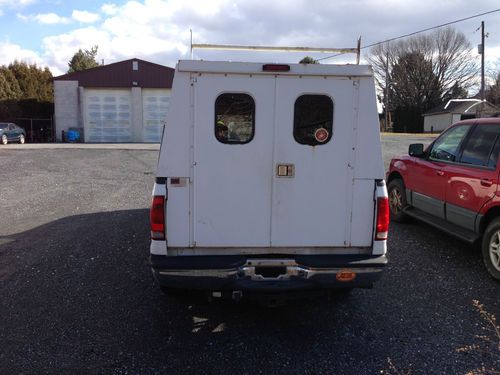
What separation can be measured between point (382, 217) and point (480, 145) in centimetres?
290

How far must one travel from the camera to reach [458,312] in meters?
4.52

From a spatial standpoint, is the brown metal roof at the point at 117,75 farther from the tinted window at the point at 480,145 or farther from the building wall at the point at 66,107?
the tinted window at the point at 480,145

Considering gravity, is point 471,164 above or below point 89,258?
above

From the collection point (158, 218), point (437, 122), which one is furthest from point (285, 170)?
point (437, 122)

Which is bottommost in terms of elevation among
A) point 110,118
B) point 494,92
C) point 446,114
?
point 110,118

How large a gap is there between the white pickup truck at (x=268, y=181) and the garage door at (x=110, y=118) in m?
29.3

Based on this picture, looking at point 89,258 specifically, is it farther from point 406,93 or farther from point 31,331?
point 406,93

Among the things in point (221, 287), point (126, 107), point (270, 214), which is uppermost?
point (126, 107)

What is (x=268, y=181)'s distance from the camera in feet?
12.5

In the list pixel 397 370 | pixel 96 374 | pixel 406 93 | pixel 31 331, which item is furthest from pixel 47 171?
pixel 406 93

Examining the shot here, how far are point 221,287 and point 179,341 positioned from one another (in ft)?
2.19

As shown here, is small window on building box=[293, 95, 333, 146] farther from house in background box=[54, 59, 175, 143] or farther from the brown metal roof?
the brown metal roof

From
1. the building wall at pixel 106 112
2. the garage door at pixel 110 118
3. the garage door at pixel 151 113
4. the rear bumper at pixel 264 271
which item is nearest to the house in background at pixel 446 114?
the garage door at pixel 151 113

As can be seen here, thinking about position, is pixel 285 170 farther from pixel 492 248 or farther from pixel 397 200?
pixel 397 200
